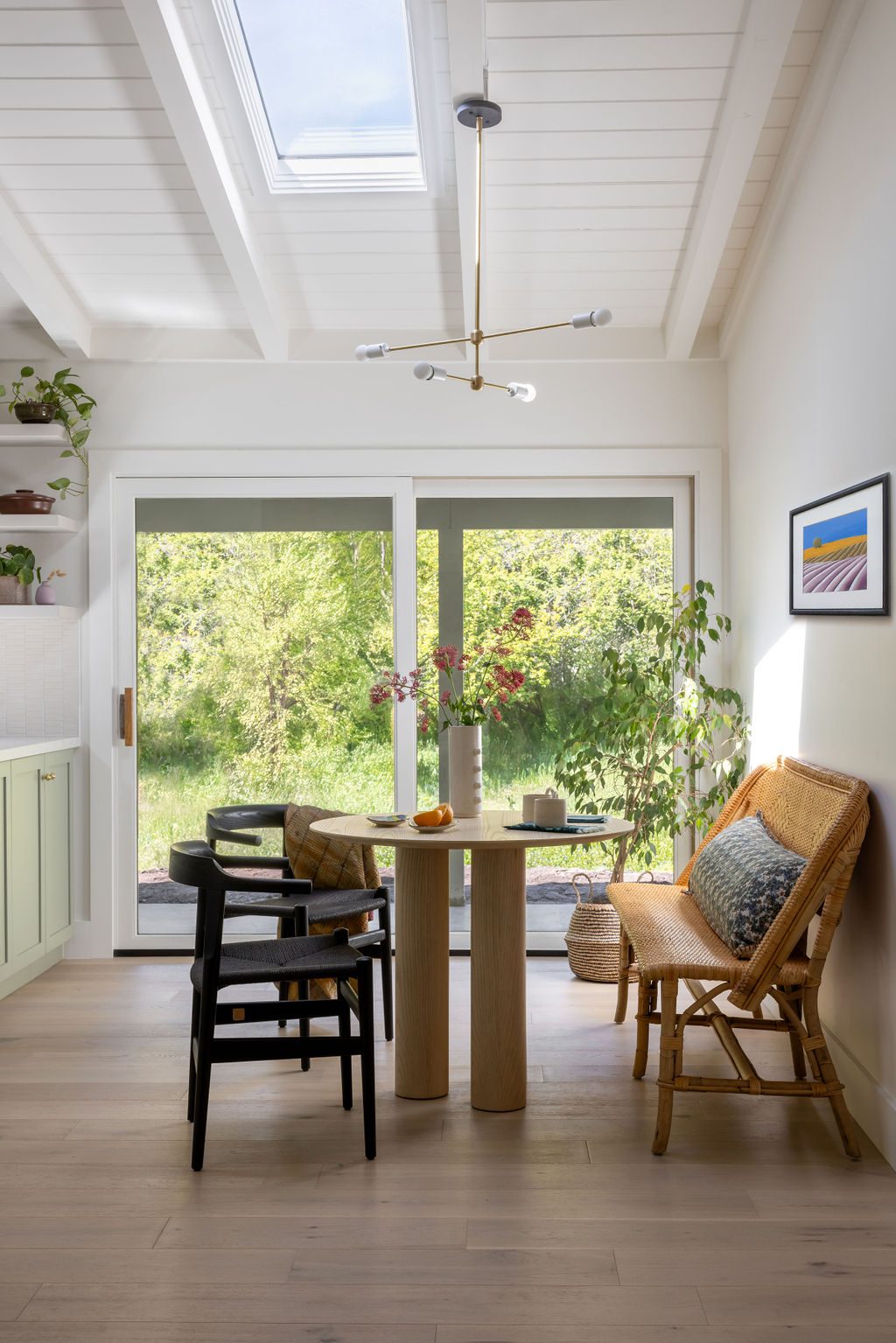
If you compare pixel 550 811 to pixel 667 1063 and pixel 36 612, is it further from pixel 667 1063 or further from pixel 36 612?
pixel 36 612

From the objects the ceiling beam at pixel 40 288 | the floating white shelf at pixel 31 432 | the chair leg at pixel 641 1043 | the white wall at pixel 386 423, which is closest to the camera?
the chair leg at pixel 641 1043

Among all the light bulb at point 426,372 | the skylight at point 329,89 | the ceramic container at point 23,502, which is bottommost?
the ceramic container at point 23,502

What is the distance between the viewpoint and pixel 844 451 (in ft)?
10.4

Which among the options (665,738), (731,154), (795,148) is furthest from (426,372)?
(665,738)

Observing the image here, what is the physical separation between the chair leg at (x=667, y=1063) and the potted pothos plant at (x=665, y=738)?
1566 mm

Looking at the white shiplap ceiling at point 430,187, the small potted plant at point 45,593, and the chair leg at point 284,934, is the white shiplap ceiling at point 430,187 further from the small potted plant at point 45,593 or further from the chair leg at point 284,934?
the chair leg at point 284,934

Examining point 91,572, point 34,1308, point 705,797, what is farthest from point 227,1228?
point 91,572

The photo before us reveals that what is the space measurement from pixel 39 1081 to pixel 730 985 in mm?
2002

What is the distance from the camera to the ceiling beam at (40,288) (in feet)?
13.0

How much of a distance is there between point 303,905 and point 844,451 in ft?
6.61

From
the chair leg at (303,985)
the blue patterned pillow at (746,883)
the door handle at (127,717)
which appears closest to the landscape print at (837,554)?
the blue patterned pillow at (746,883)

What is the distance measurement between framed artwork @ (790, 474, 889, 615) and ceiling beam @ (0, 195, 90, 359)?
2832 mm

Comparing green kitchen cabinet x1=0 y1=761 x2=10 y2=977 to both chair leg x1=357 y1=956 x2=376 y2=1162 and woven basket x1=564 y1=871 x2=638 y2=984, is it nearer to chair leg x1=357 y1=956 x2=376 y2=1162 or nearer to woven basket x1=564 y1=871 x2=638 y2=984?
chair leg x1=357 y1=956 x2=376 y2=1162

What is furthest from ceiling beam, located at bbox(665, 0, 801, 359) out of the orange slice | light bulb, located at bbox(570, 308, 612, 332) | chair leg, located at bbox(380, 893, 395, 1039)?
chair leg, located at bbox(380, 893, 395, 1039)
